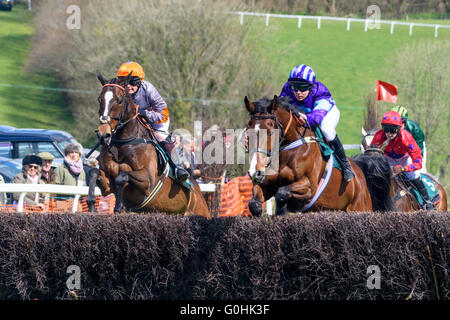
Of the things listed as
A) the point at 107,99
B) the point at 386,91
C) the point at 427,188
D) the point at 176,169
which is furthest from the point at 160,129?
the point at 386,91

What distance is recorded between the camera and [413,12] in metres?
34.3

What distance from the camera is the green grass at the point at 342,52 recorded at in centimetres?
2838

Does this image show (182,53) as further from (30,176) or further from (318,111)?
(318,111)

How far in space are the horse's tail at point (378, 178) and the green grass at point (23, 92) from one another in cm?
2267

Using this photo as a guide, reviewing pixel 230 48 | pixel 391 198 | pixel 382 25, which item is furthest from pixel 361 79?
pixel 391 198

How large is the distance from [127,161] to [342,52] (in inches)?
1109

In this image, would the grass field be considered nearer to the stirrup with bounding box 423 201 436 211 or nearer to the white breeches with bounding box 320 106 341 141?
the stirrup with bounding box 423 201 436 211

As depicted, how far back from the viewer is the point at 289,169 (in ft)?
19.5

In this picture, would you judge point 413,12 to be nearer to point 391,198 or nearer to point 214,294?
point 391,198

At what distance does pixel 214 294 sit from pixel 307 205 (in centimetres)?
152

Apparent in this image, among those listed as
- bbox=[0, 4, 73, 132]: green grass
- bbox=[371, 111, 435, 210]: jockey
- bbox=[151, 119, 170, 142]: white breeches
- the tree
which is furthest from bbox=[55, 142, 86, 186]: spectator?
bbox=[0, 4, 73, 132]: green grass

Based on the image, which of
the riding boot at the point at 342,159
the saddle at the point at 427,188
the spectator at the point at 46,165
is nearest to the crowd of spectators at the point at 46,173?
the spectator at the point at 46,165

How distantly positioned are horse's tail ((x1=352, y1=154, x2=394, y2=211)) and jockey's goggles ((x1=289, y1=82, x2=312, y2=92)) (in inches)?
50.2

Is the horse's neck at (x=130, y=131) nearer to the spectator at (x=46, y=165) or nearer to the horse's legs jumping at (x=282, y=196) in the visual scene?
→ the horse's legs jumping at (x=282, y=196)
